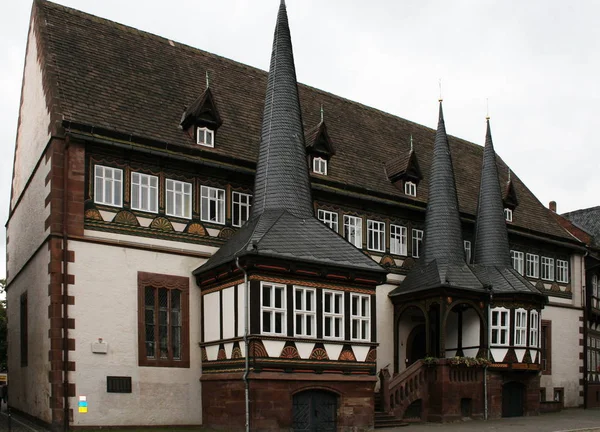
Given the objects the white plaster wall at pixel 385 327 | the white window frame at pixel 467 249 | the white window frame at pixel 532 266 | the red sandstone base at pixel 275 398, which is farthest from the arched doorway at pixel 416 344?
the white window frame at pixel 532 266

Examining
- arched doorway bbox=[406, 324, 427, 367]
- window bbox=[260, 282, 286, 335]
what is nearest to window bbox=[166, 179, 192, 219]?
window bbox=[260, 282, 286, 335]

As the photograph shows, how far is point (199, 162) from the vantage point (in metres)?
26.7

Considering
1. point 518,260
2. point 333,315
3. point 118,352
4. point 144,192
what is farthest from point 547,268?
point 118,352

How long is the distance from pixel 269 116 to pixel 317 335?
7.46 meters

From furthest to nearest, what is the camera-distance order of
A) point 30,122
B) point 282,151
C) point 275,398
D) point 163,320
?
1. point 30,122
2. point 282,151
3. point 163,320
4. point 275,398

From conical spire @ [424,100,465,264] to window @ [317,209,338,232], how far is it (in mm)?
4045

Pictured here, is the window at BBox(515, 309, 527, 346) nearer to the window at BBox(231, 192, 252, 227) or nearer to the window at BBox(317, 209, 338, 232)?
the window at BBox(317, 209, 338, 232)

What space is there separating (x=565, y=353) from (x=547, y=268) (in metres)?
3.99

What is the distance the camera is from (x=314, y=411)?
967 inches

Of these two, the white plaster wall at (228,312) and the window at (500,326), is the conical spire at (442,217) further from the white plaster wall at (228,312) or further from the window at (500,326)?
the white plaster wall at (228,312)

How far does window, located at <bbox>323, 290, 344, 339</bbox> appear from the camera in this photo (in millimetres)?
25109

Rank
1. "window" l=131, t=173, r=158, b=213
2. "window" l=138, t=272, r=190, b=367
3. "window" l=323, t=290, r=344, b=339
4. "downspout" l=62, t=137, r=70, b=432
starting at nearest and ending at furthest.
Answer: "downspout" l=62, t=137, r=70, b=432 < "window" l=138, t=272, r=190, b=367 < "window" l=323, t=290, r=344, b=339 < "window" l=131, t=173, r=158, b=213

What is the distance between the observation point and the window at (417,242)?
33.6m

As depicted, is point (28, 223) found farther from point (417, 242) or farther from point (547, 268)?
point (547, 268)
